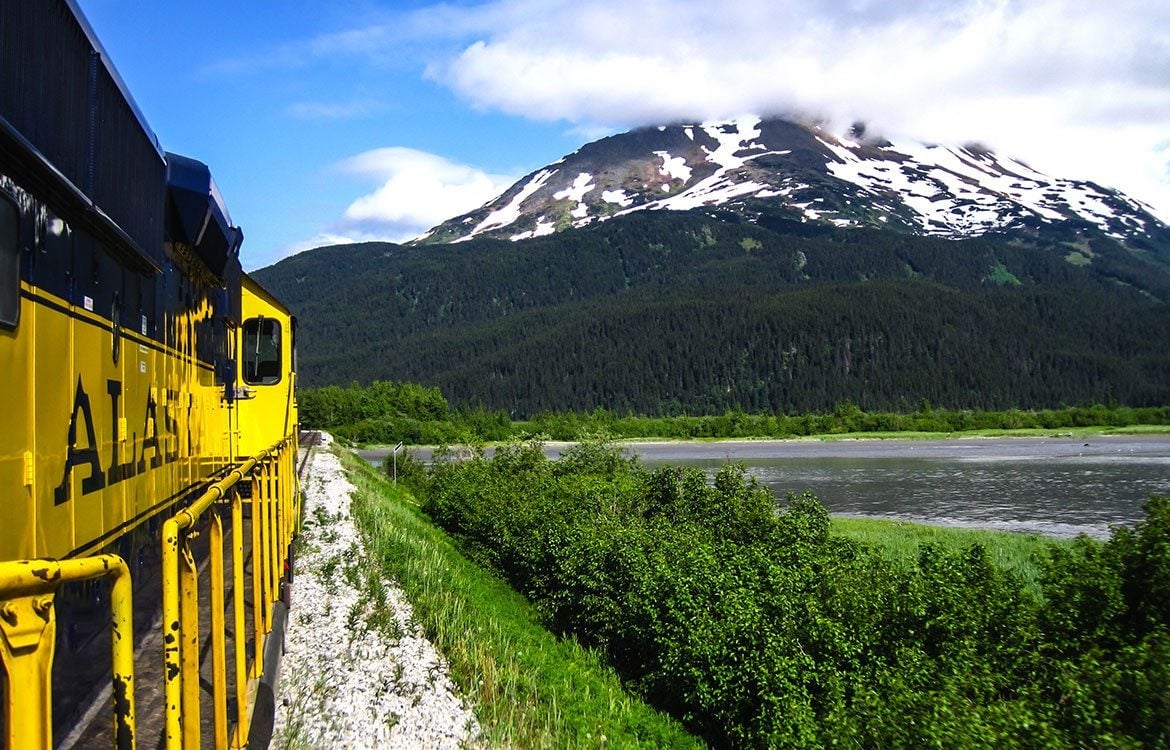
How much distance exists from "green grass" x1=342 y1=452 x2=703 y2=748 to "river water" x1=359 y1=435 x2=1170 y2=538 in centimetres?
1993

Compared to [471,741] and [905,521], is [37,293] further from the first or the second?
[905,521]

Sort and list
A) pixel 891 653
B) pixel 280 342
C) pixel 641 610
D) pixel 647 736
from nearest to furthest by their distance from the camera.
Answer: pixel 647 736 → pixel 891 653 → pixel 641 610 → pixel 280 342

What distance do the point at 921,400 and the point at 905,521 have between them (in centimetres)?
12755

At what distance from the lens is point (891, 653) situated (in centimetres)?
1441

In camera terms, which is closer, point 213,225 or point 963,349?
point 213,225

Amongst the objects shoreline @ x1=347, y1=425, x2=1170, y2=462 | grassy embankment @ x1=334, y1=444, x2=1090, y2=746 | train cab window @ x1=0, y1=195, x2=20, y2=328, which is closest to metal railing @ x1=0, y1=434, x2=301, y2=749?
train cab window @ x1=0, y1=195, x2=20, y2=328

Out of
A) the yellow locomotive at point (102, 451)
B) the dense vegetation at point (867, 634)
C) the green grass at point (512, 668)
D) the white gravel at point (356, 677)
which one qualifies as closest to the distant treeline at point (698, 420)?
the green grass at point (512, 668)

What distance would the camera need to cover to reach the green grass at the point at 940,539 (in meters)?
26.3

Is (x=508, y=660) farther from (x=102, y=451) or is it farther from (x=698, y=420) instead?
(x=698, y=420)

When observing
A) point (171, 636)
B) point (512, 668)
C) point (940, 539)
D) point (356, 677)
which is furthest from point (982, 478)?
Result: point (171, 636)

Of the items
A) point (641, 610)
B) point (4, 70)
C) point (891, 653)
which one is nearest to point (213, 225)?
point (4, 70)

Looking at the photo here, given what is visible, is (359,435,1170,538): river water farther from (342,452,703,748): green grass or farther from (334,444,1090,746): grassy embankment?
(342,452,703,748): green grass

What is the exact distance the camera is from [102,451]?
230 inches

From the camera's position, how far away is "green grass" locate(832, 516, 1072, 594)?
26.3m
